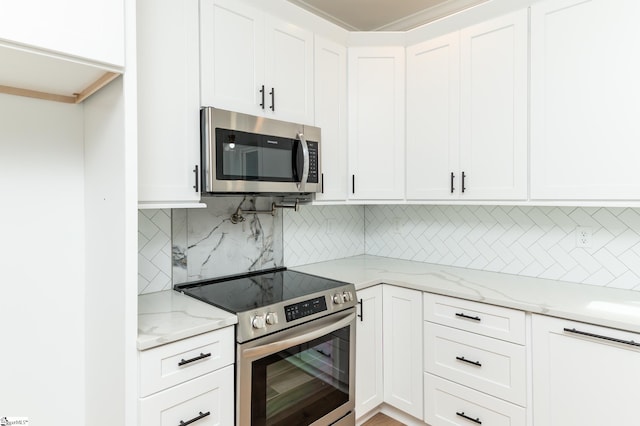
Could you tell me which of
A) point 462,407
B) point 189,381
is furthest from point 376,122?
point 189,381

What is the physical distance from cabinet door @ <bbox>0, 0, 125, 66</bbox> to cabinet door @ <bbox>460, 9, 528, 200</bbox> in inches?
73.1

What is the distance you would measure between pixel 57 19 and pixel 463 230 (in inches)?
96.6

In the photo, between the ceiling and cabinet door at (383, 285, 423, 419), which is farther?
the ceiling

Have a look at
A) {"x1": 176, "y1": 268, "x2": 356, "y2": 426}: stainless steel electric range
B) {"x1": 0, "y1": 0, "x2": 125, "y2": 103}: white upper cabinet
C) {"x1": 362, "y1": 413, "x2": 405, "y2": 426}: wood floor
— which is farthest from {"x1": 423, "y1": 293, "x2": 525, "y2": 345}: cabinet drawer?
{"x1": 0, "y1": 0, "x2": 125, "y2": 103}: white upper cabinet

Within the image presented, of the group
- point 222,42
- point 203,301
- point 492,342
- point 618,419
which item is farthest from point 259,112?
point 618,419

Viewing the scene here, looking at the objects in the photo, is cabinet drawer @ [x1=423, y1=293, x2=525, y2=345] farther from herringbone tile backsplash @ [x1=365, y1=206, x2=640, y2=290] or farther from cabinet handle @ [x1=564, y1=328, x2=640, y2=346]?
herringbone tile backsplash @ [x1=365, y1=206, x2=640, y2=290]

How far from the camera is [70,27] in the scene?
1.15 m

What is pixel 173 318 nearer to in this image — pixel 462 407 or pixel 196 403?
pixel 196 403

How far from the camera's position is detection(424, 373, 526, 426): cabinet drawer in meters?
1.83

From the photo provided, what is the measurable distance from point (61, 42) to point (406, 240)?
8.04 ft

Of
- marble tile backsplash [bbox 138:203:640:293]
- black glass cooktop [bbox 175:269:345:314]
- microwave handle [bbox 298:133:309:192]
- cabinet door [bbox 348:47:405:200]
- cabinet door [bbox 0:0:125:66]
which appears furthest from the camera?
cabinet door [bbox 348:47:405:200]

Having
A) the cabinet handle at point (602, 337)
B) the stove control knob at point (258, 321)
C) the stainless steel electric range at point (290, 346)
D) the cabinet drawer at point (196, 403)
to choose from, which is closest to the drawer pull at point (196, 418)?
the cabinet drawer at point (196, 403)

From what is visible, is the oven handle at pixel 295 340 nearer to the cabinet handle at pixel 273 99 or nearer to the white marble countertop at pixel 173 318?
the white marble countertop at pixel 173 318

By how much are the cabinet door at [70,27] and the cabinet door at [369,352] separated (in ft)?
5.47
